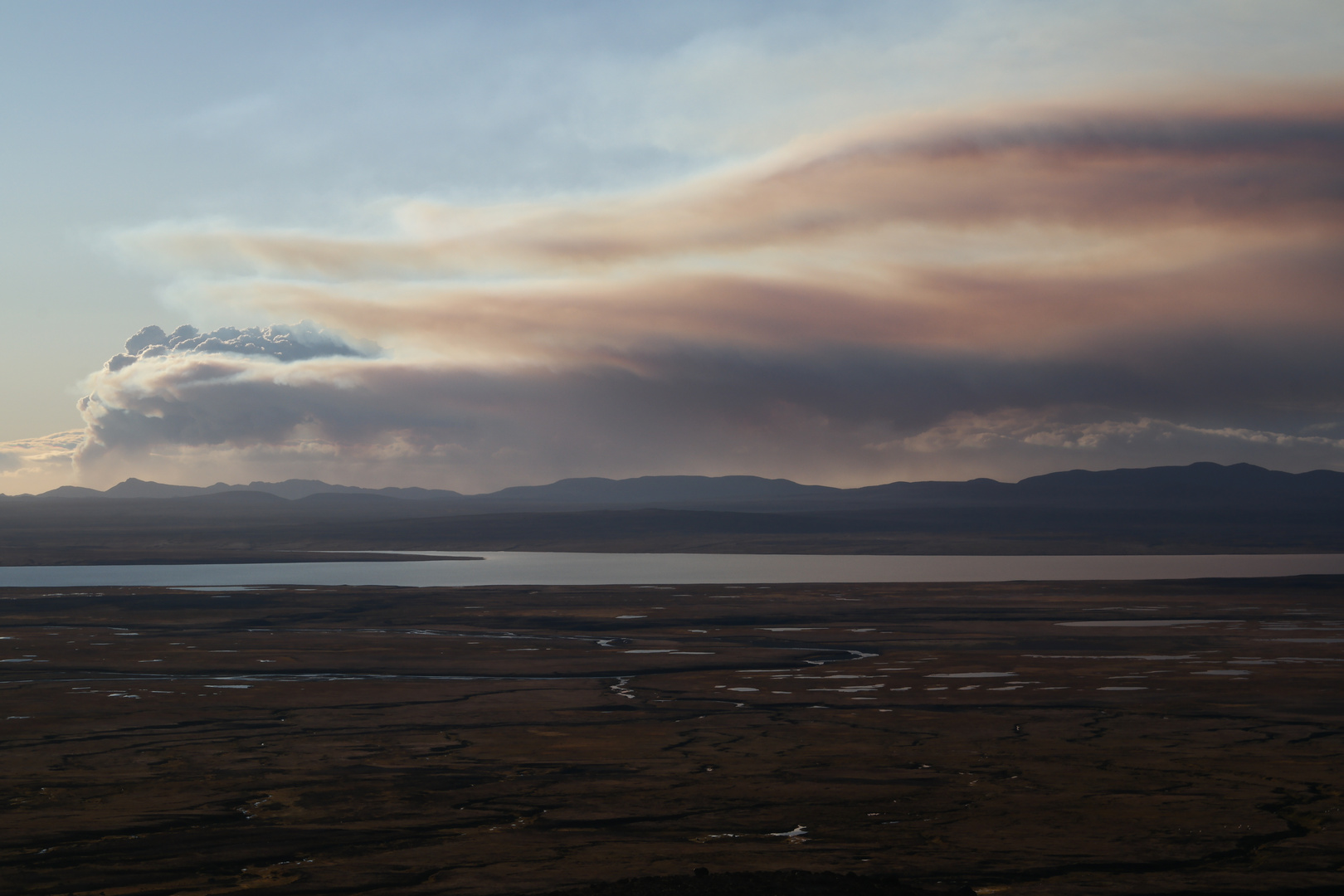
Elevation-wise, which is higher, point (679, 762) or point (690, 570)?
point (679, 762)

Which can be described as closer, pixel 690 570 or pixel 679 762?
pixel 679 762

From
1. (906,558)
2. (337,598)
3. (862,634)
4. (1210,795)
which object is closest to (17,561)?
(337,598)

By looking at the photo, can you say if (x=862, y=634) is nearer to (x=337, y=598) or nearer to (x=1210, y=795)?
(x=1210, y=795)

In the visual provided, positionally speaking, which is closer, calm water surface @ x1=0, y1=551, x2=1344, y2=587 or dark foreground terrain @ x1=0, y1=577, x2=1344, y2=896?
dark foreground terrain @ x1=0, y1=577, x2=1344, y2=896

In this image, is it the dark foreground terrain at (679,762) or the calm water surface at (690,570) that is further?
the calm water surface at (690,570)
